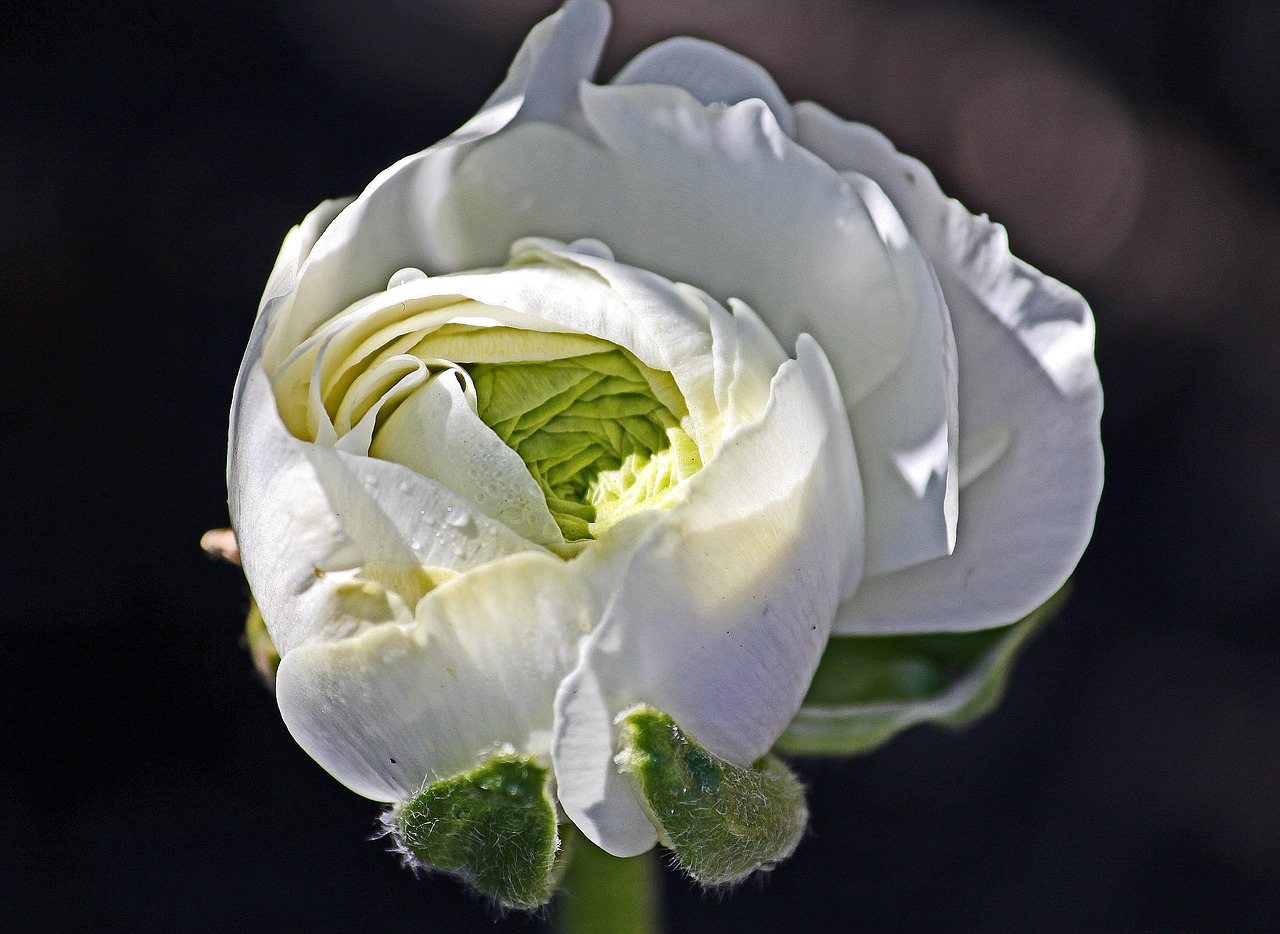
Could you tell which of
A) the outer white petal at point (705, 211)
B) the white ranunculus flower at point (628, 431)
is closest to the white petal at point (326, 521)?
the white ranunculus flower at point (628, 431)

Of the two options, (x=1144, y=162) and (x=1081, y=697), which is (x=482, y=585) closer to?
(x=1081, y=697)

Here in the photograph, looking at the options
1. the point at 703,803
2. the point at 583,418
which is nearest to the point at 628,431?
the point at 583,418

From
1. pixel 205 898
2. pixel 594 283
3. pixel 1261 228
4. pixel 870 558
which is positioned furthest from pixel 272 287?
pixel 1261 228

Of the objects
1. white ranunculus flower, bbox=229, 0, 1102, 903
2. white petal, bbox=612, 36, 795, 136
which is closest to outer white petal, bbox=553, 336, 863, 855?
white ranunculus flower, bbox=229, 0, 1102, 903

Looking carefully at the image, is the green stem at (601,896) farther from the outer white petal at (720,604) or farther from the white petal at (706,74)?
the white petal at (706,74)

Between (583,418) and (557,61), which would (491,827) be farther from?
(557,61)

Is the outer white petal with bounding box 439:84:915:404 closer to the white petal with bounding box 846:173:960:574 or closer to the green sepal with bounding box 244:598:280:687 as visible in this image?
the white petal with bounding box 846:173:960:574
